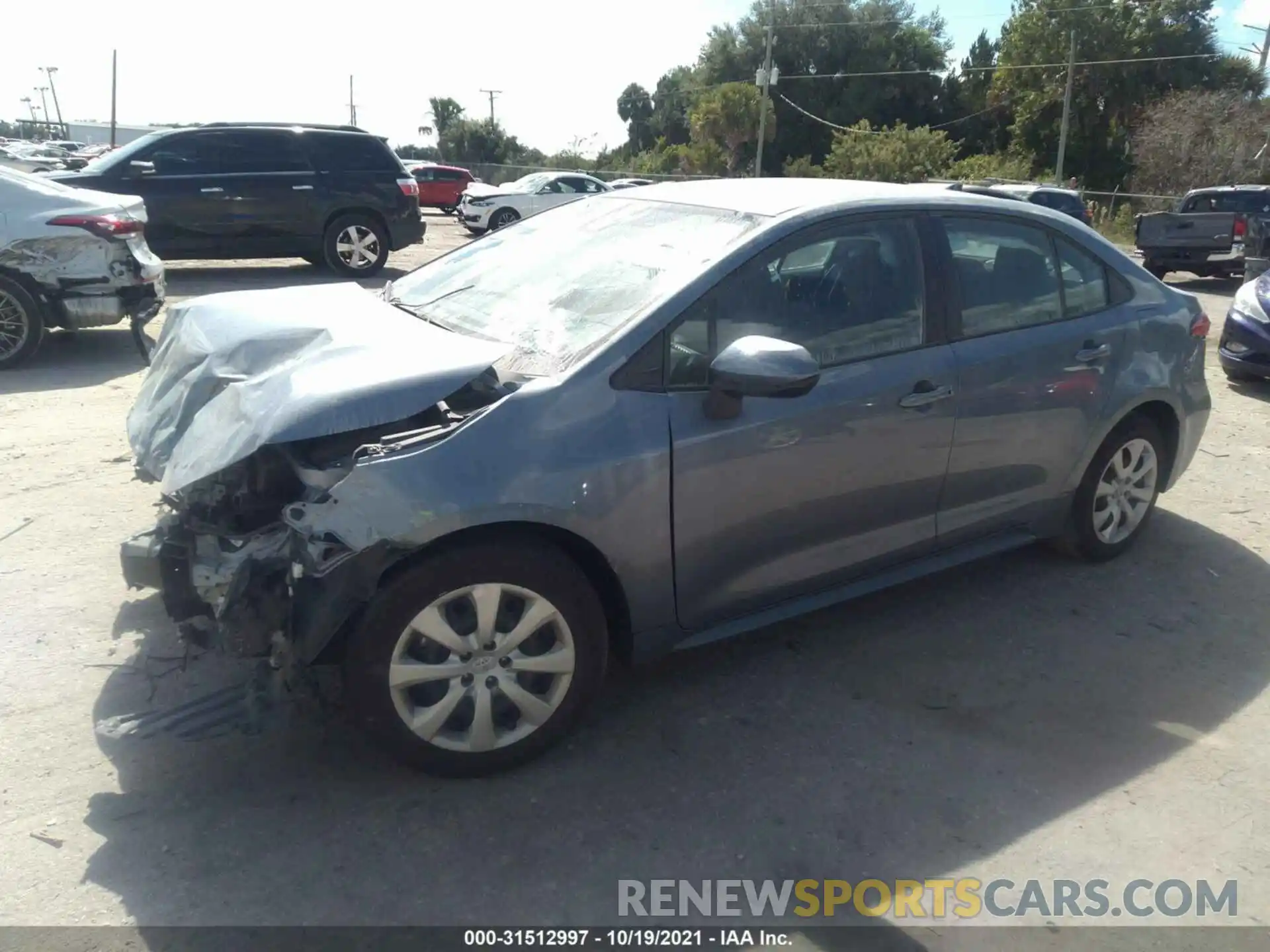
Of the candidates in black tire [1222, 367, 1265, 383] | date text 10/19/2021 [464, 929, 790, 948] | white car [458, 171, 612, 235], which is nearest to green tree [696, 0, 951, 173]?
white car [458, 171, 612, 235]

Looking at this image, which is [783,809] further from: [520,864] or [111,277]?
[111,277]

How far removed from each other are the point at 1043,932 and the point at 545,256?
279 cm

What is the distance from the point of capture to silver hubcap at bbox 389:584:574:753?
3.00 meters

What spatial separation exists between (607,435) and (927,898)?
1.53 m

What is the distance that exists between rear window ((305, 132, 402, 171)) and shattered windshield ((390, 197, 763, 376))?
9307 millimetres

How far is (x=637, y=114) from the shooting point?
7131 cm

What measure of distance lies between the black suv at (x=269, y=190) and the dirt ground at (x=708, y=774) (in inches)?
343

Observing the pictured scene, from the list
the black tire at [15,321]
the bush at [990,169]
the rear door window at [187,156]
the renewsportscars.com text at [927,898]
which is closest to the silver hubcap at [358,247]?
the rear door window at [187,156]

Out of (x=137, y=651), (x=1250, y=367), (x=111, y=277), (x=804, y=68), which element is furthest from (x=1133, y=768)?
(x=804, y=68)

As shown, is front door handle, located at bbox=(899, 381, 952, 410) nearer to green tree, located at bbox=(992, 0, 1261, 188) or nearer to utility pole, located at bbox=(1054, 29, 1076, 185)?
utility pole, located at bbox=(1054, 29, 1076, 185)

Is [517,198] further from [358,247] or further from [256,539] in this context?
[256,539]

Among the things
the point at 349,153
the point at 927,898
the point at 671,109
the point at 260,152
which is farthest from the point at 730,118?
the point at 927,898

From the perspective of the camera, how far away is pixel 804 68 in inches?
2291

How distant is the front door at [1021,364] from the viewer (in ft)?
13.2
